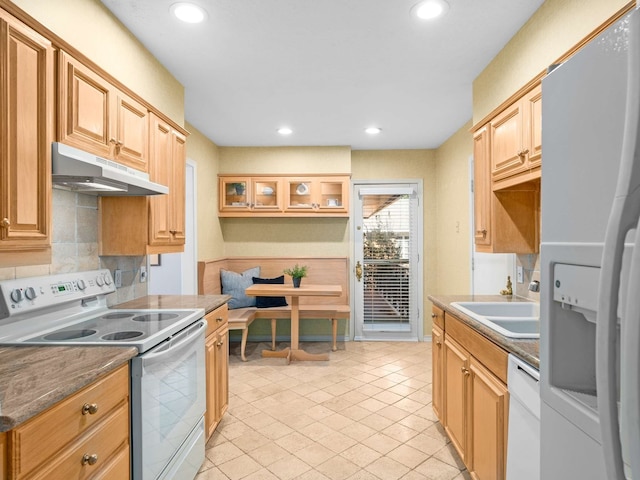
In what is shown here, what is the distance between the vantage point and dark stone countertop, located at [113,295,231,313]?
8.09 feet

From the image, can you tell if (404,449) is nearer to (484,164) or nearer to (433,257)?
(484,164)

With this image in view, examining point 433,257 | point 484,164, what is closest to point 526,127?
point 484,164

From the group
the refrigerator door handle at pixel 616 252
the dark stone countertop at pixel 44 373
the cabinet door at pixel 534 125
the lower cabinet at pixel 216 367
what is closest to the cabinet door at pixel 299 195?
the lower cabinet at pixel 216 367

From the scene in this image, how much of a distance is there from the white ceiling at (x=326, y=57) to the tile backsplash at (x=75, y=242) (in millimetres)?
1074

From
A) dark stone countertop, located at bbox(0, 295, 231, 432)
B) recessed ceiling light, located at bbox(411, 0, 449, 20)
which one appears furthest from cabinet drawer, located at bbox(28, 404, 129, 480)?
recessed ceiling light, located at bbox(411, 0, 449, 20)

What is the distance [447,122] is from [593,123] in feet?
11.6

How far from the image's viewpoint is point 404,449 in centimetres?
254

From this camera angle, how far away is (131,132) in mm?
2234

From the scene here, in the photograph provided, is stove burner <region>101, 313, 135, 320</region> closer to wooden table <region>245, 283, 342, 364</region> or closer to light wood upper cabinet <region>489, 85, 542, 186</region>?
wooden table <region>245, 283, 342, 364</region>

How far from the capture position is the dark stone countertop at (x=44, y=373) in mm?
1019

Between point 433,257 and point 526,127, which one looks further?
point 433,257

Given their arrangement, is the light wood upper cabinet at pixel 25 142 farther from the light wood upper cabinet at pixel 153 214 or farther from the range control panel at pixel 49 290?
the light wood upper cabinet at pixel 153 214

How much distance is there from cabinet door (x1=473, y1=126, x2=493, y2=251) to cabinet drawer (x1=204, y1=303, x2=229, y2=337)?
1.85 m

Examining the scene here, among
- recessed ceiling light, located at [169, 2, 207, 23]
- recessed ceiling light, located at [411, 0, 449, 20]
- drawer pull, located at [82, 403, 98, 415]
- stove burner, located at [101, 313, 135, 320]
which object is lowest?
drawer pull, located at [82, 403, 98, 415]
